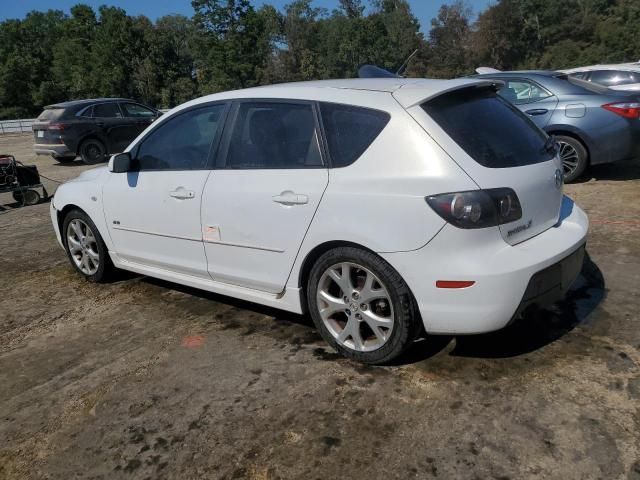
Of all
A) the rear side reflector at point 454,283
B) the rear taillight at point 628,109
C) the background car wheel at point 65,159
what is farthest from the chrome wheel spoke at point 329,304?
the background car wheel at point 65,159

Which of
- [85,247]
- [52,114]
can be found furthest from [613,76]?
[52,114]

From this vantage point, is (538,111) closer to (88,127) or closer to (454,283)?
(454,283)

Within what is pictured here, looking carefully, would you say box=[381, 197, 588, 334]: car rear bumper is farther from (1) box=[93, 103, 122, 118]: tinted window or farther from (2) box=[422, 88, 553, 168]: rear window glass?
(1) box=[93, 103, 122, 118]: tinted window

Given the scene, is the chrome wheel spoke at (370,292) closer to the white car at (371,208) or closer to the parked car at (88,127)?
the white car at (371,208)

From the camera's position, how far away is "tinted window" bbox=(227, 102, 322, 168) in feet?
11.1

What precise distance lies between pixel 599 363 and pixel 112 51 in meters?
73.3

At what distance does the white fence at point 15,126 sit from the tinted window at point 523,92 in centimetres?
3211

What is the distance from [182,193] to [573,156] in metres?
5.56

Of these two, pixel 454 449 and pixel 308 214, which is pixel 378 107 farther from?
pixel 454 449

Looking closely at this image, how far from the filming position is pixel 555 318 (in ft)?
12.1

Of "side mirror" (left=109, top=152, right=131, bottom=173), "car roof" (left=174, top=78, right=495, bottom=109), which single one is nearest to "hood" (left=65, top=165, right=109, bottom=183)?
"side mirror" (left=109, top=152, right=131, bottom=173)

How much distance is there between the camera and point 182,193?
3939 mm

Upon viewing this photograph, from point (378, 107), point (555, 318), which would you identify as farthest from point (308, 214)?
point (555, 318)

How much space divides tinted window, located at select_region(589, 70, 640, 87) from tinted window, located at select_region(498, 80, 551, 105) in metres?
4.98
